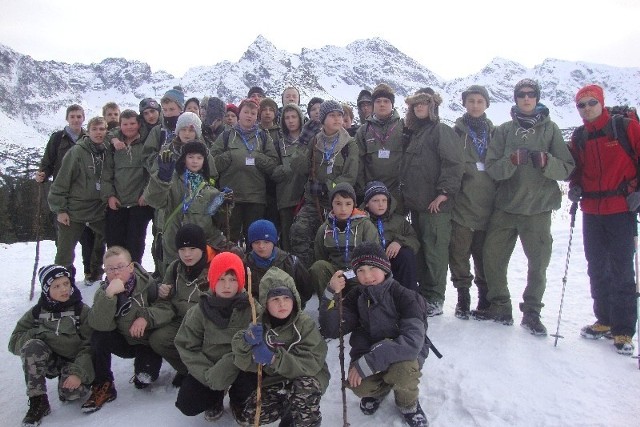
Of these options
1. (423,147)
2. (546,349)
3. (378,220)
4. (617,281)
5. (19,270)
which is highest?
(423,147)

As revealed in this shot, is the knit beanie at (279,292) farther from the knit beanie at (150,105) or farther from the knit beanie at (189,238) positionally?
the knit beanie at (150,105)

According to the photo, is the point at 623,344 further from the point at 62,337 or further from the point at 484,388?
the point at 62,337

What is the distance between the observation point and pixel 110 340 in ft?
14.3

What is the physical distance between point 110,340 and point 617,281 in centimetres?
514

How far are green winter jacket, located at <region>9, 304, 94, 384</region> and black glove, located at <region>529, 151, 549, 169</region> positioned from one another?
4893 millimetres

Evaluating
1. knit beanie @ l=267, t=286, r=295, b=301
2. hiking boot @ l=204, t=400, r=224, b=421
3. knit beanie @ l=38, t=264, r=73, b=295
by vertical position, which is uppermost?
knit beanie @ l=267, t=286, r=295, b=301

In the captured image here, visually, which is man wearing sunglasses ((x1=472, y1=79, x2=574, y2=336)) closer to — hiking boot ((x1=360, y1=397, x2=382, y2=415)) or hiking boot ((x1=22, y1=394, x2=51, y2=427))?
hiking boot ((x1=360, y1=397, x2=382, y2=415))

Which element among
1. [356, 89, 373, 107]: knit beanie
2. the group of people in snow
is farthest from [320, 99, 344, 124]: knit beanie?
[356, 89, 373, 107]: knit beanie

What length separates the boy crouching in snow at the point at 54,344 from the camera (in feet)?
13.7

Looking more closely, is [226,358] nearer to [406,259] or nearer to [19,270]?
[406,259]

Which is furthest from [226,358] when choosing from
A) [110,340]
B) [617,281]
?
[617,281]

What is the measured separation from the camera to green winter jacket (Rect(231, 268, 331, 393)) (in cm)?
364

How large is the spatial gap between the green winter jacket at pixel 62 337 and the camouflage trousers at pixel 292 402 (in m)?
1.69

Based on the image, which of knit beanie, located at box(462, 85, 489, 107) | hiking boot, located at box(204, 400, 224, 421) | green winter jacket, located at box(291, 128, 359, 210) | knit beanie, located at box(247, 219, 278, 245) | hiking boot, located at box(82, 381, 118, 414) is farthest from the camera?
green winter jacket, located at box(291, 128, 359, 210)
